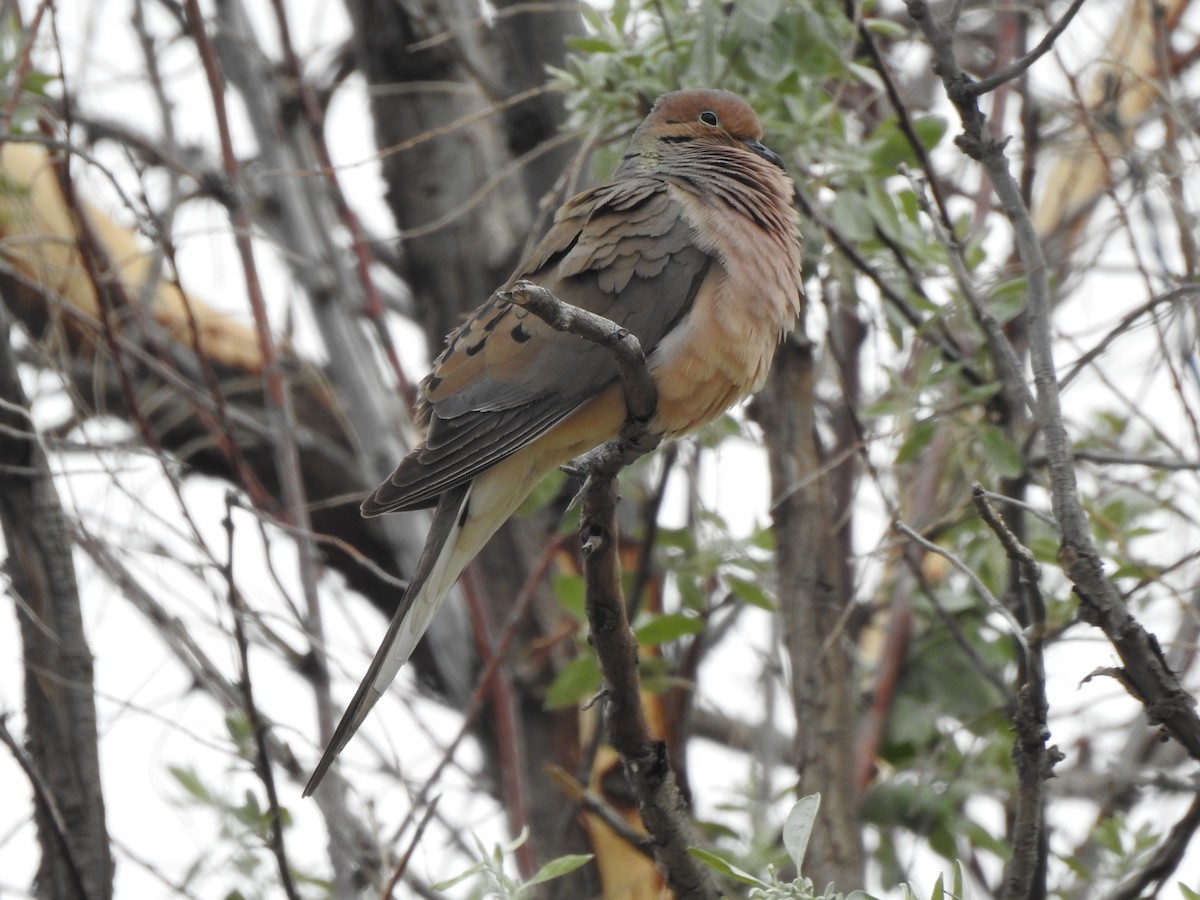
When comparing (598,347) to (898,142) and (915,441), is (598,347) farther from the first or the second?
(898,142)

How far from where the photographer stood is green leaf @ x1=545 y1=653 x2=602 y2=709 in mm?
3473

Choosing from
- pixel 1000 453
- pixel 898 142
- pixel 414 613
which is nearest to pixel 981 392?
pixel 1000 453

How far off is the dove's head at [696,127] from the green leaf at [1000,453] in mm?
802

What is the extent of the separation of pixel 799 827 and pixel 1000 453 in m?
1.41

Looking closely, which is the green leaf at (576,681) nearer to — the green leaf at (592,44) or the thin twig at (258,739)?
the thin twig at (258,739)

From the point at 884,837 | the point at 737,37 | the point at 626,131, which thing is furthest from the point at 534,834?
the point at 737,37

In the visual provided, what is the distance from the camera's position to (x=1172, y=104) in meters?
3.25

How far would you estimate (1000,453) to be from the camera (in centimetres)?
320

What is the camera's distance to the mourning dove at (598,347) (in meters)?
2.85

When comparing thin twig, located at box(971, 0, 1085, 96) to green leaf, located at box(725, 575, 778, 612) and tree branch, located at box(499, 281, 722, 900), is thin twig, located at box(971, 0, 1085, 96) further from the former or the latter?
green leaf, located at box(725, 575, 778, 612)

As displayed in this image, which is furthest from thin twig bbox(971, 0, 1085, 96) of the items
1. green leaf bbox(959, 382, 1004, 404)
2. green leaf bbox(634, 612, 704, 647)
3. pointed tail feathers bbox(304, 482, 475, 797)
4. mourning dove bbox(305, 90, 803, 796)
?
green leaf bbox(634, 612, 704, 647)

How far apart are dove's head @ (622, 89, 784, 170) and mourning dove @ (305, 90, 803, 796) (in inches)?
4.4

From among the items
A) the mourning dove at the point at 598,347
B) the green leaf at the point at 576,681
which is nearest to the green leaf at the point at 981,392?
the mourning dove at the point at 598,347

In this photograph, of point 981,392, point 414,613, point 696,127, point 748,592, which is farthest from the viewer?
point 748,592
